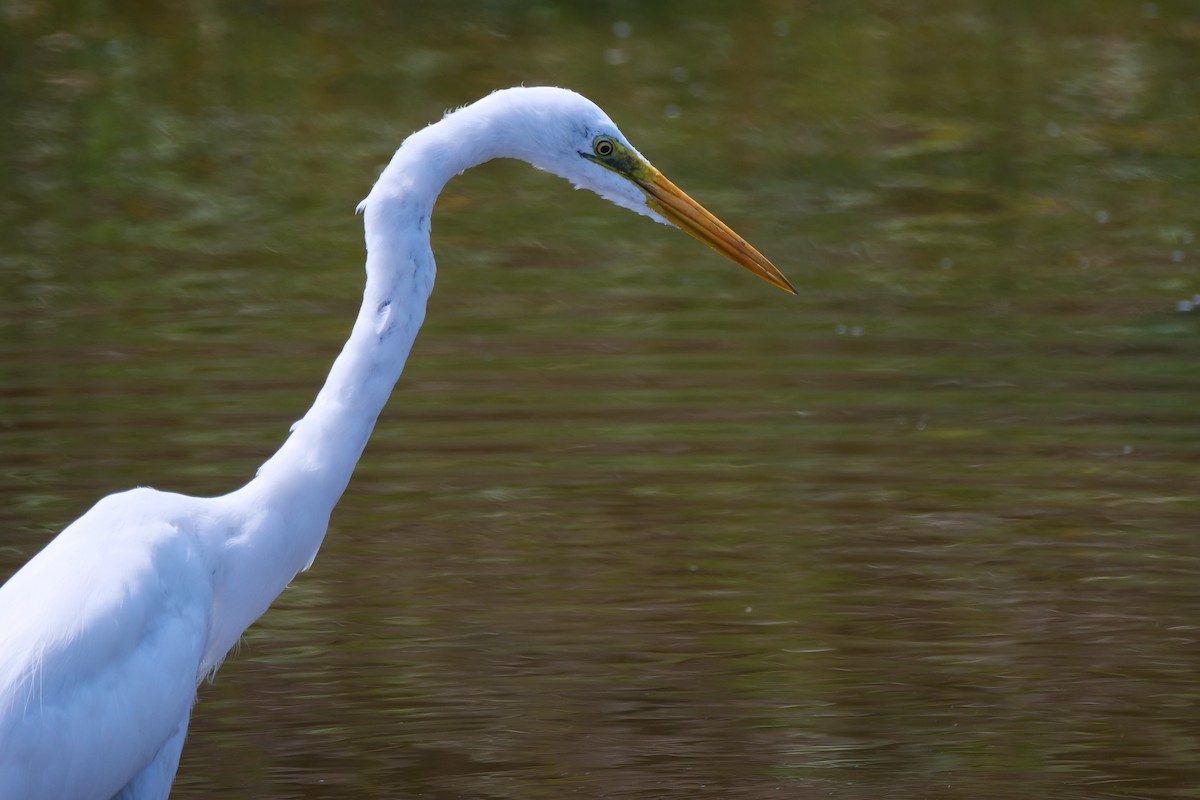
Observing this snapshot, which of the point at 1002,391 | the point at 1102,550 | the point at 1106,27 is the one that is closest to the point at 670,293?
the point at 1002,391

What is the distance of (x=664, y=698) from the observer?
15.9ft

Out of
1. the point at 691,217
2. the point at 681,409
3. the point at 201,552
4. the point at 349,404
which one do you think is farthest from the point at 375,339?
the point at 681,409

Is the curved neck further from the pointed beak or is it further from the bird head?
the pointed beak

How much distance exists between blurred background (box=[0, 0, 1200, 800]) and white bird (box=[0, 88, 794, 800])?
→ 90cm

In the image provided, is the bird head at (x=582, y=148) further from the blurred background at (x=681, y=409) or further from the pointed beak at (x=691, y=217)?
the blurred background at (x=681, y=409)

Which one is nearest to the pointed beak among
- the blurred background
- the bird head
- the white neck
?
the bird head

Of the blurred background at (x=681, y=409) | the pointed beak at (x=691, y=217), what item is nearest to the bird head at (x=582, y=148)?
the pointed beak at (x=691, y=217)

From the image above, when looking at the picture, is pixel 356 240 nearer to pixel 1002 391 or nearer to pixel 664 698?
pixel 1002 391

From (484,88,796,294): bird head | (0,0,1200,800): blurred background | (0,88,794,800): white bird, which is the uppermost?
(484,88,796,294): bird head

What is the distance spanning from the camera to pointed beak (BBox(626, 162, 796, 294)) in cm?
381

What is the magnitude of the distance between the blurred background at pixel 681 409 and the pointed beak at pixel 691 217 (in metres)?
1.27

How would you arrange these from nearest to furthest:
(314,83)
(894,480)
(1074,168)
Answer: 1. (894,480)
2. (1074,168)
3. (314,83)

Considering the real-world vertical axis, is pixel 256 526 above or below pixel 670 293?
above

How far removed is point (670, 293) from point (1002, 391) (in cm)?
199
